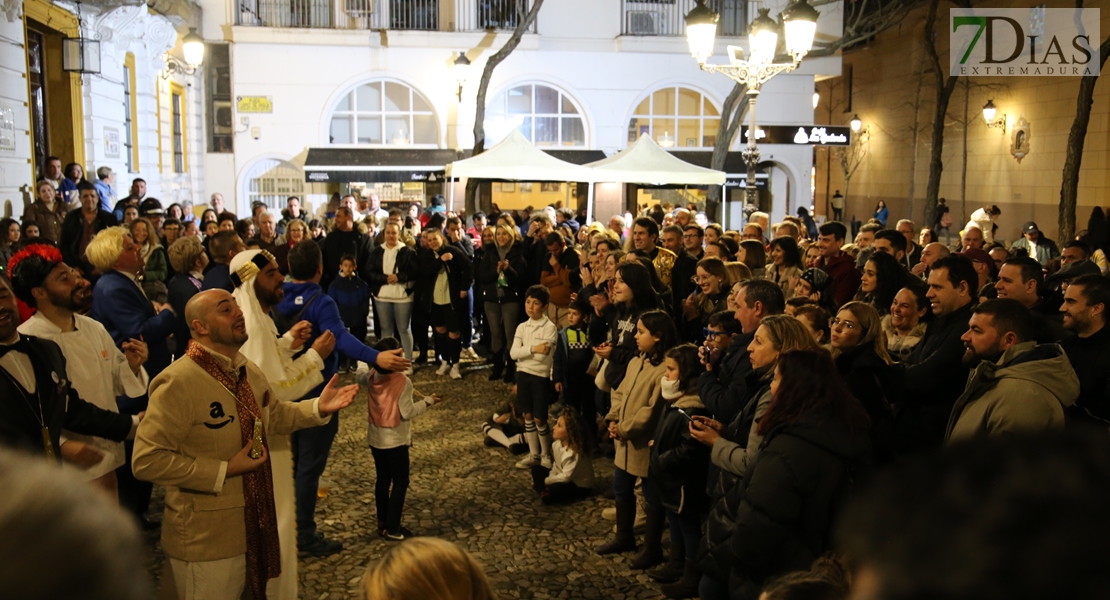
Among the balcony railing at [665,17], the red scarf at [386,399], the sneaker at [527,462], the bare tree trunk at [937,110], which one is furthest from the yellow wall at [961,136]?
the red scarf at [386,399]

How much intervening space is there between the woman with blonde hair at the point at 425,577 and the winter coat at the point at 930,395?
10.1 feet

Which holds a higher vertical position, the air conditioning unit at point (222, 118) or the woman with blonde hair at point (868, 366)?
the air conditioning unit at point (222, 118)

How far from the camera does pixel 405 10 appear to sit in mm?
22734

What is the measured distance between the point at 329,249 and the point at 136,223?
9.33 feet

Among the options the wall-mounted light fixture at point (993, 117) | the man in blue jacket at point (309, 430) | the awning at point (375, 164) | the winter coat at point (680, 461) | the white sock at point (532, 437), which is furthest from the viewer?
the wall-mounted light fixture at point (993, 117)

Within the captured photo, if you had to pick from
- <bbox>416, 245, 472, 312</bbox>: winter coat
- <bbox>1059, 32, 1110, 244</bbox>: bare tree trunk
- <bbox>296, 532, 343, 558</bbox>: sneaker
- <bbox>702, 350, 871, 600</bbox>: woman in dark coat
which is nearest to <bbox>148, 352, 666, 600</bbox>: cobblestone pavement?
<bbox>296, 532, 343, 558</bbox>: sneaker

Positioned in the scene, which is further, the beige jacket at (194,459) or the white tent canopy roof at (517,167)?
the white tent canopy roof at (517,167)

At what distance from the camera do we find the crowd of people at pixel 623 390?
11.3 feet

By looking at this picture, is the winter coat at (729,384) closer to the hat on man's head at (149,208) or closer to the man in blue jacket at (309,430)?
the man in blue jacket at (309,430)

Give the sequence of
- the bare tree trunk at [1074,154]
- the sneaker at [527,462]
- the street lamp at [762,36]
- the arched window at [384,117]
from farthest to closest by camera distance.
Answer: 1. the arched window at [384,117]
2. the bare tree trunk at [1074,154]
3. the street lamp at [762,36]
4. the sneaker at [527,462]

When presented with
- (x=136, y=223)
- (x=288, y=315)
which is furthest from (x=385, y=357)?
(x=136, y=223)

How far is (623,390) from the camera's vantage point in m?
5.44

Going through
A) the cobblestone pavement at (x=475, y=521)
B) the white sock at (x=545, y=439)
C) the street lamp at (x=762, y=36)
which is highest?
the street lamp at (x=762, y=36)

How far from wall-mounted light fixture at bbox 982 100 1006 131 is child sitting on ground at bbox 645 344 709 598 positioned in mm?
26113
